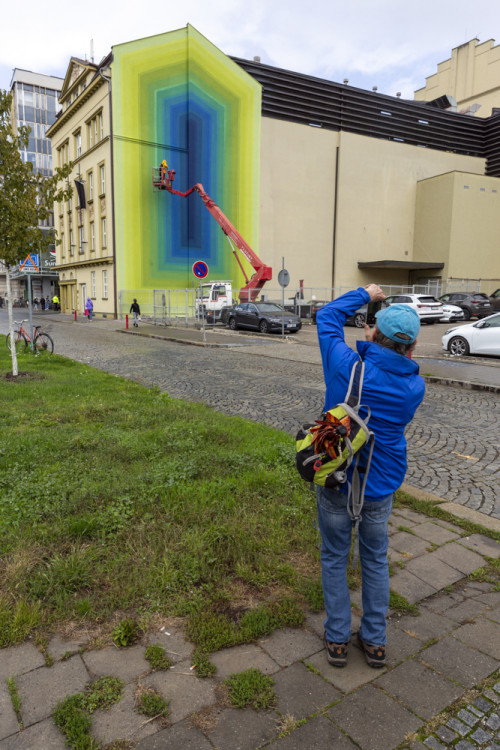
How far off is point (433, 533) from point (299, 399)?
4.95m

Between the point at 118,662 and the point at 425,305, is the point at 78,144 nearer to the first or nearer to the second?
the point at 425,305

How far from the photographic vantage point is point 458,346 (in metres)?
14.8

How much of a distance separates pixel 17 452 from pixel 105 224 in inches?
1224

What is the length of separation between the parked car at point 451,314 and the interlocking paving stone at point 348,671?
27.1 m

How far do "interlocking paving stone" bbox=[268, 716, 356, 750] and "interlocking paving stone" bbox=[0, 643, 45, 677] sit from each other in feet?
3.97

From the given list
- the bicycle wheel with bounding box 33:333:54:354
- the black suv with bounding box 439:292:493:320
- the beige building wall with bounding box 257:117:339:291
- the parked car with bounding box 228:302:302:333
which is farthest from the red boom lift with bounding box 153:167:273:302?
the bicycle wheel with bounding box 33:333:54:354

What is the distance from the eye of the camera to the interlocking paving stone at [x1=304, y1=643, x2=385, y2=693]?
2.35 meters

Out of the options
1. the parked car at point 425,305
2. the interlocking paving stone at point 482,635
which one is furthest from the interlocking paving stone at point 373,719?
the parked car at point 425,305

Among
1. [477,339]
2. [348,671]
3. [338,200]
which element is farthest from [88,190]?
[348,671]

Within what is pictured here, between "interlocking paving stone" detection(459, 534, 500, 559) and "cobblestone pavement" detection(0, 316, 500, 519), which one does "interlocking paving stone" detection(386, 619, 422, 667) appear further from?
"cobblestone pavement" detection(0, 316, 500, 519)

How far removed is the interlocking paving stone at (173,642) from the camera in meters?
2.50

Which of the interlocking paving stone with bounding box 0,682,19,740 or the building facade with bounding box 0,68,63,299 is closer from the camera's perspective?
the interlocking paving stone with bounding box 0,682,19,740

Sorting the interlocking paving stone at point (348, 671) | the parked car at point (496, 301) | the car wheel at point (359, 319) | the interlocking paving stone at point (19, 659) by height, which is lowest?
the interlocking paving stone at point (348, 671)

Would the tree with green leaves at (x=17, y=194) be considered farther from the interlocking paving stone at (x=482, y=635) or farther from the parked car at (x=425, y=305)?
the parked car at (x=425, y=305)
